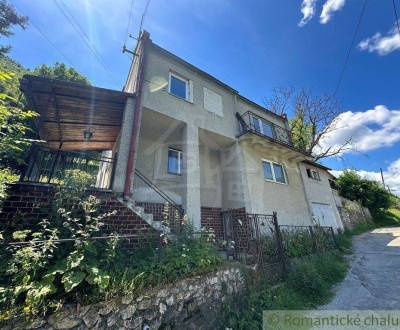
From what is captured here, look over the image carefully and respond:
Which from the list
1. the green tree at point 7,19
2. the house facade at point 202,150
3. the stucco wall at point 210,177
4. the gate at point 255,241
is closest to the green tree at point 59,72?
the green tree at point 7,19

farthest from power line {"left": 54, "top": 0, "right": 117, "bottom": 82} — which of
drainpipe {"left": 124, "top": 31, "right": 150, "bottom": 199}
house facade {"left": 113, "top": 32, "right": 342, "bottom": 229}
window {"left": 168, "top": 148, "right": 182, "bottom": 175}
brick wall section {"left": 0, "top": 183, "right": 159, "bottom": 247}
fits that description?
brick wall section {"left": 0, "top": 183, "right": 159, "bottom": 247}

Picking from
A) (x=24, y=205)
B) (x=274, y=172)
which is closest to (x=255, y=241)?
(x=274, y=172)

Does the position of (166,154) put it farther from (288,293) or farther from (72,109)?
(288,293)

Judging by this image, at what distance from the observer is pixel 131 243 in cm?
475

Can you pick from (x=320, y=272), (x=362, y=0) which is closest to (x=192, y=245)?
(x=320, y=272)

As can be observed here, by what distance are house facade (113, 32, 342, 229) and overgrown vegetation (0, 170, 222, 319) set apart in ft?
6.71

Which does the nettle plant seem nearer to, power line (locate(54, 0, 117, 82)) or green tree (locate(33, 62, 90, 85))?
power line (locate(54, 0, 117, 82))

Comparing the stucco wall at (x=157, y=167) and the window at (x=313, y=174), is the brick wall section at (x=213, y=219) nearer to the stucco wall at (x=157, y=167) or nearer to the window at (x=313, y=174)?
the stucco wall at (x=157, y=167)

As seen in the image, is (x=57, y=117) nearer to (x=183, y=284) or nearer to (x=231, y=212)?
(x=183, y=284)

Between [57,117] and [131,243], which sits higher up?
[57,117]

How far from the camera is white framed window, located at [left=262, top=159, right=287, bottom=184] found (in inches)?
431

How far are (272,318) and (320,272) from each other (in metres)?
3.65

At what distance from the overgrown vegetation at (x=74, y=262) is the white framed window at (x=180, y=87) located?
19.6 feet

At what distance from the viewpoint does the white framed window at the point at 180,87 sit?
9062 millimetres
